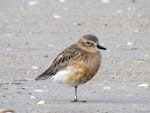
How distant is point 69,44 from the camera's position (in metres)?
14.2

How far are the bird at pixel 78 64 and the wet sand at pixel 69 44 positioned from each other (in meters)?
0.28

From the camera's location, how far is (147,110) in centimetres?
917

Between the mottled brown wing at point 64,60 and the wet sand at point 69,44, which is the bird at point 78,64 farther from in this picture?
the wet sand at point 69,44

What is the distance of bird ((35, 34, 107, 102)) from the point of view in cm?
998

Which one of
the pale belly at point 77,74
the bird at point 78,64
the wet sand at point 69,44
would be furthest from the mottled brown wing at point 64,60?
the wet sand at point 69,44

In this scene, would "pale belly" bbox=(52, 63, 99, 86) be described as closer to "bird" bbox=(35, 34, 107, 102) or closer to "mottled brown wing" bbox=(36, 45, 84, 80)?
"bird" bbox=(35, 34, 107, 102)

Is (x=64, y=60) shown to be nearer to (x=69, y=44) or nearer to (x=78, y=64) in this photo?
(x=78, y=64)

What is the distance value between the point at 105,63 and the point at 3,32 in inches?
136

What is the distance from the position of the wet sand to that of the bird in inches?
11.0

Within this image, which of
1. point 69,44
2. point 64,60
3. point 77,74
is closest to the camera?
point 77,74

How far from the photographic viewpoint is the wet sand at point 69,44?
979 cm

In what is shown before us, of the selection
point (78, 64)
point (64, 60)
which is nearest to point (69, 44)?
point (64, 60)

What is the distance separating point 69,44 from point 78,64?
4227 millimetres

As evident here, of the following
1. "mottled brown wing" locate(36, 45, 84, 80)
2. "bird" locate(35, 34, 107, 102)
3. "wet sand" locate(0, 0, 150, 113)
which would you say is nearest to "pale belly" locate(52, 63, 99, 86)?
"bird" locate(35, 34, 107, 102)
